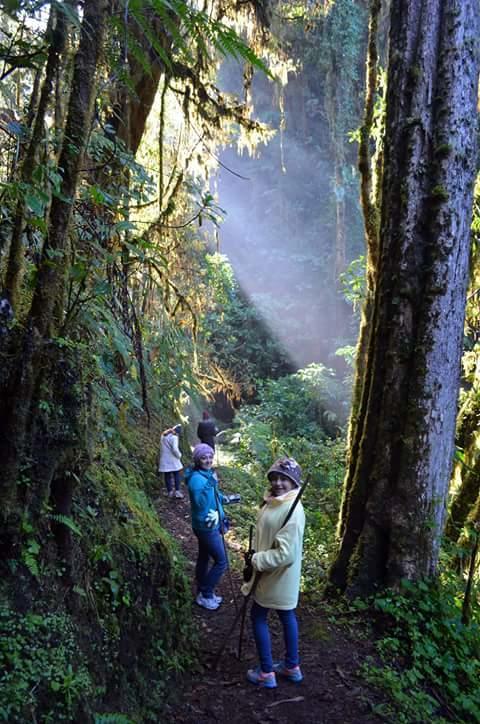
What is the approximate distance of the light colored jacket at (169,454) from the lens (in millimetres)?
8711

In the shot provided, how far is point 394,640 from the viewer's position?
4387mm

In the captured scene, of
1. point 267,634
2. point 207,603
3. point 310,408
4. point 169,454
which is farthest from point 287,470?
point 310,408

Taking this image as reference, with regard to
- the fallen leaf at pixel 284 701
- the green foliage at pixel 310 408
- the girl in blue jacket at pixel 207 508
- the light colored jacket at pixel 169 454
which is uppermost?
the green foliage at pixel 310 408

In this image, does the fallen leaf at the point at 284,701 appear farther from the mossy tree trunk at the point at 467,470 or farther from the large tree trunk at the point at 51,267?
the mossy tree trunk at the point at 467,470

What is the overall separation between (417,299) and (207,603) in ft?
11.6

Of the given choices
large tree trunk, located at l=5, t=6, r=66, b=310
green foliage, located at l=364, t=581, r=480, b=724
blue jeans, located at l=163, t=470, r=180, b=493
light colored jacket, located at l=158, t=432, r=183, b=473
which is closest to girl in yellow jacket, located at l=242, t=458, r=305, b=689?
green foliage, located at l=364, t=581, r=480, b=724

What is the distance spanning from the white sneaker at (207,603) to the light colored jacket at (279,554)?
1.45 metres

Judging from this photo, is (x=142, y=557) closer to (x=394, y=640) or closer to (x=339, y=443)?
(x=394, y=640)

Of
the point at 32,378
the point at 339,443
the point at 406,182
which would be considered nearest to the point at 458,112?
the point at 406,182

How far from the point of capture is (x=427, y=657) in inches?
170

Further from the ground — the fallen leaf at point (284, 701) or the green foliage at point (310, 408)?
the green foliage at point (310, 408)

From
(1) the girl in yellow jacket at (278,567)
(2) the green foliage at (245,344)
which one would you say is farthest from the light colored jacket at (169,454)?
(2) the green foliage at (245,344)

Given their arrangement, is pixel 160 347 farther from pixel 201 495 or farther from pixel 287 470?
pixel 287 470

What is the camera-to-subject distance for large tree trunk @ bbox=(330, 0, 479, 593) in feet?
15.7
